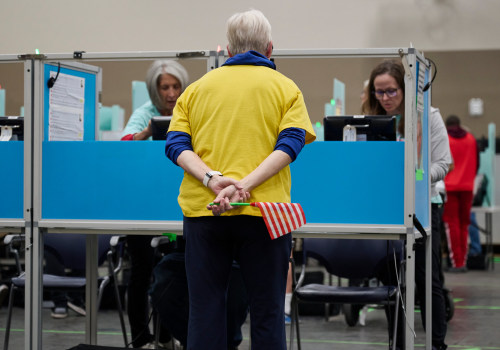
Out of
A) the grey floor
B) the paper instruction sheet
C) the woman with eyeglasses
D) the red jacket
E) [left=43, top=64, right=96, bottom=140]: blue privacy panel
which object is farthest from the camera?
the red jacket

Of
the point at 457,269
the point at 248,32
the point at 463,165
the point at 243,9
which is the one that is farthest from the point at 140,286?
the point at 243,9

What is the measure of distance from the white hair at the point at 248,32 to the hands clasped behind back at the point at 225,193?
1.43 ft

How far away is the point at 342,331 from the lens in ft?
14.4

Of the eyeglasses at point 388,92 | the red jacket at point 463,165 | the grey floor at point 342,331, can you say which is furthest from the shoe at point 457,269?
the eyeglasses at point 388,92

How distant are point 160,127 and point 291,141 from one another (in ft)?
3.05

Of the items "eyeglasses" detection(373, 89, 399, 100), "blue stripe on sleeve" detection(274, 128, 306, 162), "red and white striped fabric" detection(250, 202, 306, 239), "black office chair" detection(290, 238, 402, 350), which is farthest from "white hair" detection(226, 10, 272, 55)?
"black office chair" detection(290, 238, 402, 350)

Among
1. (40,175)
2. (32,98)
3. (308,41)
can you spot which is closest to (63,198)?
(40,175)

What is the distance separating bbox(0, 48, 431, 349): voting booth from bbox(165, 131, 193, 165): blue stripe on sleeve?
0.58m

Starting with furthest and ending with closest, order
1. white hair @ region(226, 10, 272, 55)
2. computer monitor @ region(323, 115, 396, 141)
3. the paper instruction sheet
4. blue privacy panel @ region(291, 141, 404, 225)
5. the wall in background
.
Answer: the wall in background, the paper instruction sheet, computer monitor @ region(323, 115, 396, 141), blue privacy panel @ region(291, 141, 404, 225), white hair @ region(226, 10, 272, 55)

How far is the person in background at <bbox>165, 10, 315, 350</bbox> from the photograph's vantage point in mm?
2227

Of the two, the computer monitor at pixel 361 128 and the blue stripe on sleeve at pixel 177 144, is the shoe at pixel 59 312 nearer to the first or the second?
the computer monitor at pixel 361 128

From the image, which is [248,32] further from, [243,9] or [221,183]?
[243,9]

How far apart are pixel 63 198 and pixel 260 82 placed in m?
1.18

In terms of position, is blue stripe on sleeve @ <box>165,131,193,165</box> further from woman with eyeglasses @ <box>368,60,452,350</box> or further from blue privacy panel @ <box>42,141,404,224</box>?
woman with eyeglasses @ <box>368,60,452,350</box>
